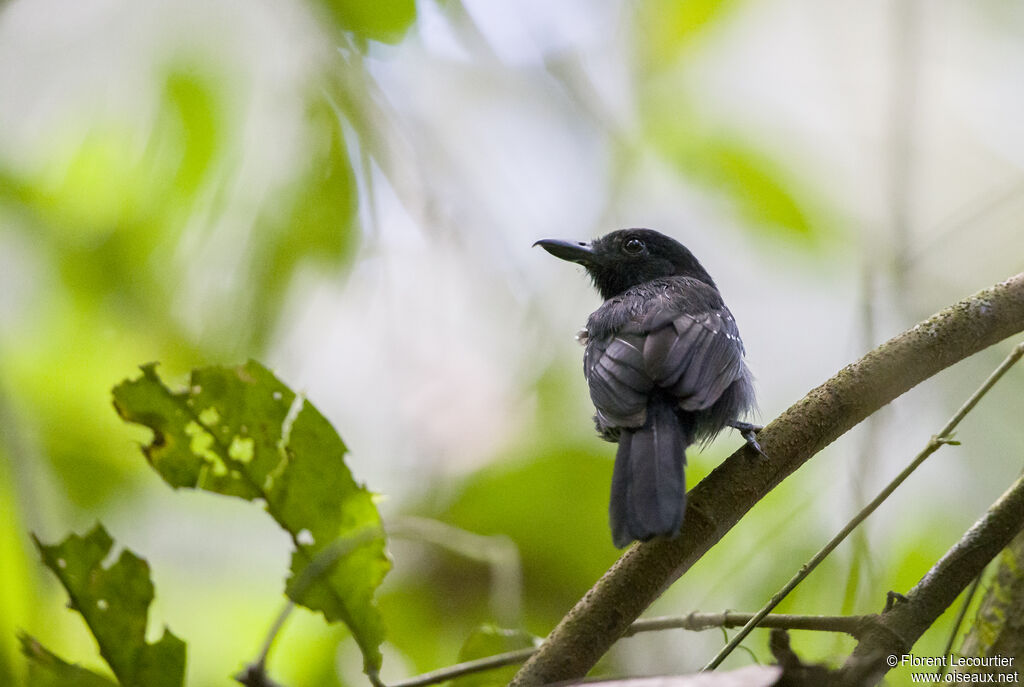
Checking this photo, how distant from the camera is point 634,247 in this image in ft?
12.1

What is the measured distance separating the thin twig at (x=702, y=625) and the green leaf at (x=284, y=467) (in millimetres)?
161

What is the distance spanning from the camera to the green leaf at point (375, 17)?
374 centimetres

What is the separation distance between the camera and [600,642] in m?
1.69

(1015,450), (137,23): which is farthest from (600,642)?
(137,23)

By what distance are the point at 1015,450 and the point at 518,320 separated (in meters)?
2.05

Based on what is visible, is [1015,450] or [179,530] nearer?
[1015,450]

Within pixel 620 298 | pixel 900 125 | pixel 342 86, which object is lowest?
pixel 620 298

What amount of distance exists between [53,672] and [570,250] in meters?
2.41

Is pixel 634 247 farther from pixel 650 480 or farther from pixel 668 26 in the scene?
pixel 650 480

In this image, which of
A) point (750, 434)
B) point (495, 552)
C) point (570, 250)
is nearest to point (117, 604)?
point (495, 552)

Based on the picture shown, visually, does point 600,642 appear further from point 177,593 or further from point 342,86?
point 342,86

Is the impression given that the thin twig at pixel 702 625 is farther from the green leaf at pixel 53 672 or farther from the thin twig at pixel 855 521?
the green leaf at pixel 53 672

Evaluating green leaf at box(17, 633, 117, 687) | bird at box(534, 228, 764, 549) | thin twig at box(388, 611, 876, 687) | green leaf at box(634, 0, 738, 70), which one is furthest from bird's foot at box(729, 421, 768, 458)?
green leaf at box(634, 0, 738, 70)

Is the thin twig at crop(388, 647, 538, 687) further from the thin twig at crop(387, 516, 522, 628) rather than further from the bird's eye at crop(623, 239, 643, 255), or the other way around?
the bird's eye at crop(623, 239, 643, 255)
